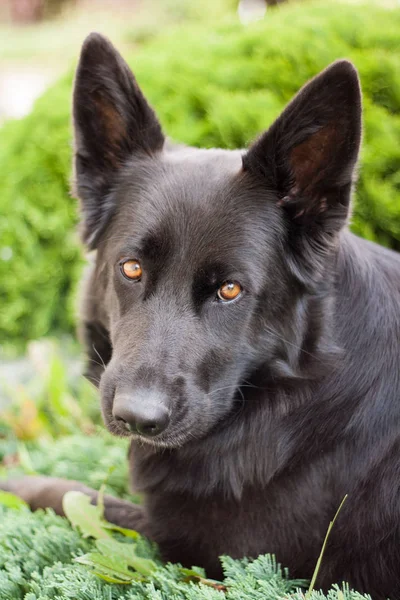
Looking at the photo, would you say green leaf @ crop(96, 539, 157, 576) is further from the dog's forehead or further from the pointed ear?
the pointed ear

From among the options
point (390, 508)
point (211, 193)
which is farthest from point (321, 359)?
point (211, 193)

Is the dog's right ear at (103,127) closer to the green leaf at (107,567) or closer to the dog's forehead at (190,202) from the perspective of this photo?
the dog's forehead at (190,202)

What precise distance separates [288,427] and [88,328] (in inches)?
43.5

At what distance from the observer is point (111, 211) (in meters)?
2.76

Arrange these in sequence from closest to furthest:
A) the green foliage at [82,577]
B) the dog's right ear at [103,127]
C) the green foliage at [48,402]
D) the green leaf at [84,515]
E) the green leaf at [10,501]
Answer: the green foliage at [82,577] → the dog's right ear at [103,127] → the green leaf at [84,515] → the green leaf at [10,501] → the green foliage at [48,402]

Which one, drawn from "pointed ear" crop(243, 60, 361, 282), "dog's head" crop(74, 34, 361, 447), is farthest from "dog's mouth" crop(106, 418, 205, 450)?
"pointed ear" crop(243, 60, 361, 282)

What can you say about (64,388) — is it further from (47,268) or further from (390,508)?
(390,508)

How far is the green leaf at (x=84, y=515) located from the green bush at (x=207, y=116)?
2329 millimetres

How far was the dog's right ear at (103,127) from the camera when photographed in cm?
254

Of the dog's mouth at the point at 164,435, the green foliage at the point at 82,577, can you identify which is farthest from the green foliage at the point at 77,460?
the dog's mouth at the point at 164,435

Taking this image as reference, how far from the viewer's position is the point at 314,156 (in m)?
2.38

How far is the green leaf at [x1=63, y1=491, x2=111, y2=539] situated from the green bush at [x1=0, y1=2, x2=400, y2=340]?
2329 mm

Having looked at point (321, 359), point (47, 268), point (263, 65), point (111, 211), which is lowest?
point (47, 268)

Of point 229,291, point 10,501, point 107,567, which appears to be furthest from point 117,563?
point 229,291
